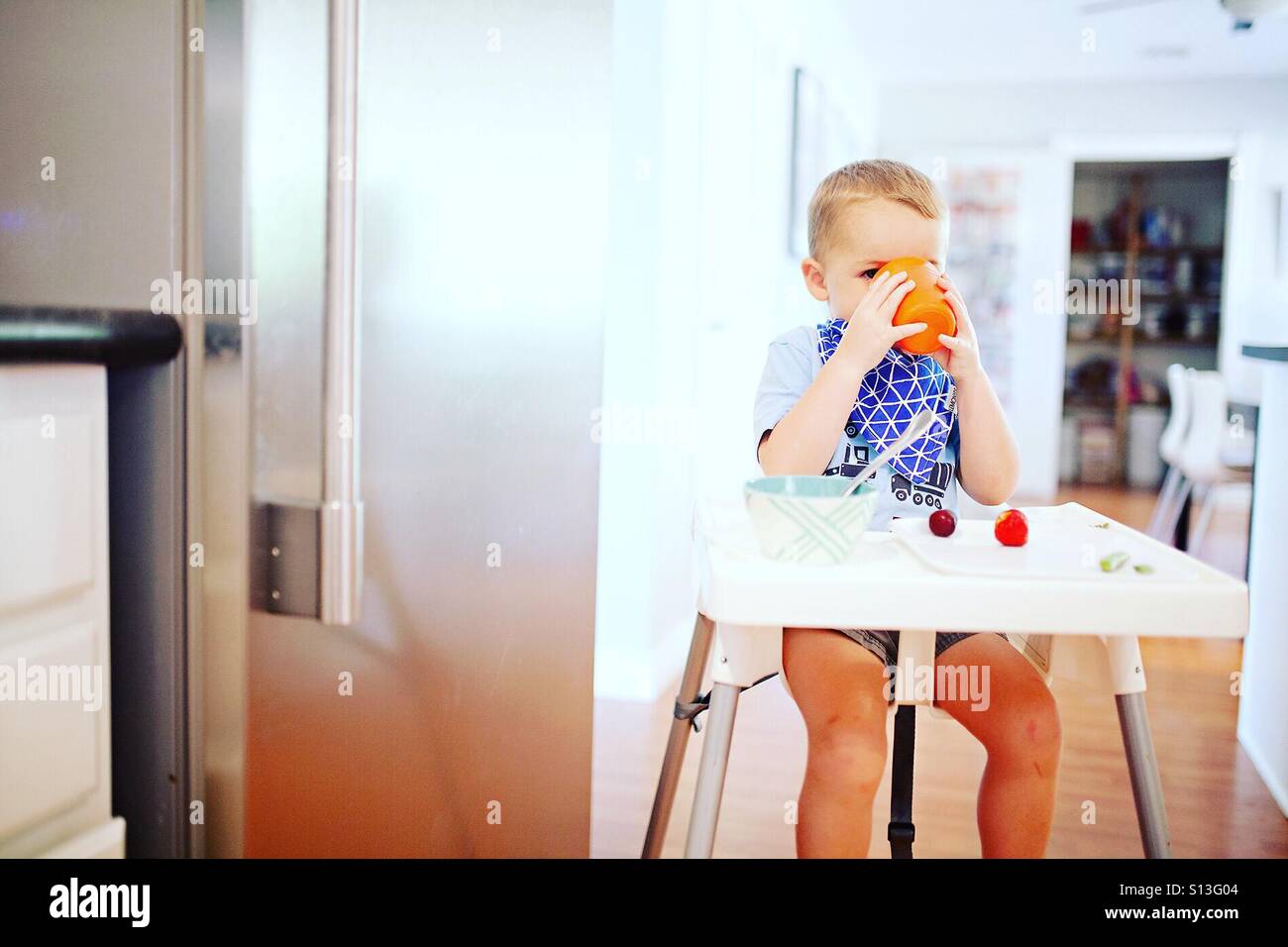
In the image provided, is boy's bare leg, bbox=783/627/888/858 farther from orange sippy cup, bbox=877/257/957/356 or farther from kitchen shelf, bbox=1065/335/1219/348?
kitchen shelf, bbox=1065/335/1219/348

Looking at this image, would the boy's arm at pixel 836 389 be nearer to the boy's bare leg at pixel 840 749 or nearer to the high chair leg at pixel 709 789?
the boy's bare leg at pixel 840 749

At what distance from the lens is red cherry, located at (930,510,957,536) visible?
3.86ft

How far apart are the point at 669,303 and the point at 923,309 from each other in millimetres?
1783

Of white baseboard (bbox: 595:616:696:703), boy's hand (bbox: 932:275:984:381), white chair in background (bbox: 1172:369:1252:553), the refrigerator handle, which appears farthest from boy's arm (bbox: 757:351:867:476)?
white chair in background (bbox: 1172:369:1252:553)

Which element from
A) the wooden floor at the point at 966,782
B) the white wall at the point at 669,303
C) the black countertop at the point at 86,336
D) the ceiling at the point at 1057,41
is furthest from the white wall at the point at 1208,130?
the black countertop at the point at 86,336

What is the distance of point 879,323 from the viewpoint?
1275 millimetres

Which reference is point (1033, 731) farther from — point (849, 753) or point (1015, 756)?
point (849, 753)

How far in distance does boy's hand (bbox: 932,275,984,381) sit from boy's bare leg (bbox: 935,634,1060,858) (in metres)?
0.33

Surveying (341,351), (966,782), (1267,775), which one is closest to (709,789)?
(341,351)

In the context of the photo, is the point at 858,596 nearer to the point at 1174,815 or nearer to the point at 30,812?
the point at 30,812

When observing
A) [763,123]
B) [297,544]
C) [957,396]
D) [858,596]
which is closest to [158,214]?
[297,544]

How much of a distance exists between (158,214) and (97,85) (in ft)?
0.46

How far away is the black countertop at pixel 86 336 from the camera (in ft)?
3.00

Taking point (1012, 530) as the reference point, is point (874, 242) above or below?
above
